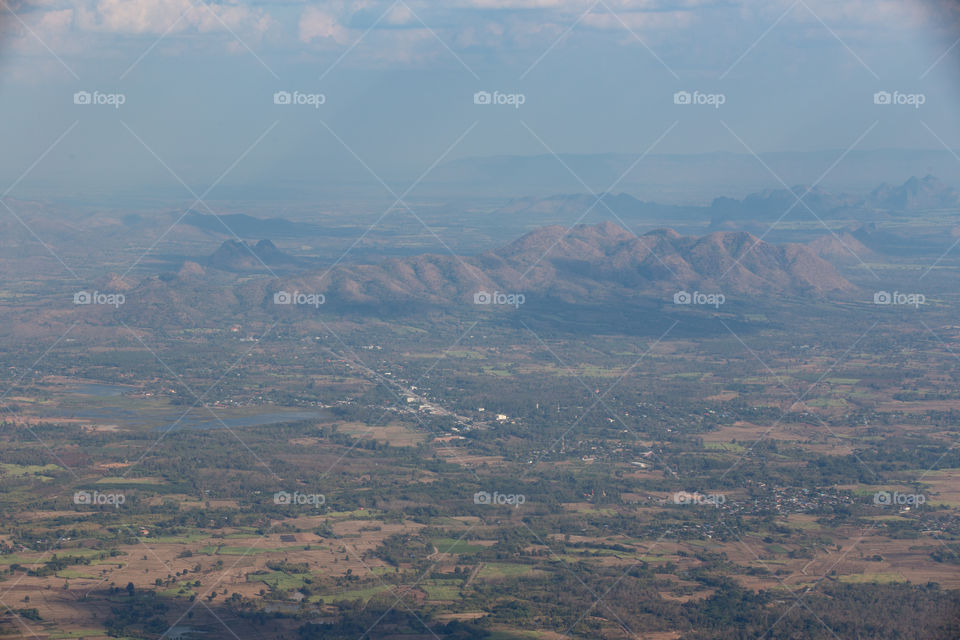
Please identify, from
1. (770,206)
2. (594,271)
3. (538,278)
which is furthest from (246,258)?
(770,206)

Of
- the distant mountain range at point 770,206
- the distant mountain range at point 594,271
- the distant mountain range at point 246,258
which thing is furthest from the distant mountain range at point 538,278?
the distant mountain range at point 770,206

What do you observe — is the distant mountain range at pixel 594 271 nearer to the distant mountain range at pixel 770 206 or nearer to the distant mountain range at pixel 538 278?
the distant mountain range at pixel 538 278

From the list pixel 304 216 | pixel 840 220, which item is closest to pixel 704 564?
pixel 840 220

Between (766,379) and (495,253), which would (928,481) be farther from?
(495,253)

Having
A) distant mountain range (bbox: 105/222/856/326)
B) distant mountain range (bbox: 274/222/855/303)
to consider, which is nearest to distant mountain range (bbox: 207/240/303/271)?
distant mountain range (bbox: 105/222/856/326)

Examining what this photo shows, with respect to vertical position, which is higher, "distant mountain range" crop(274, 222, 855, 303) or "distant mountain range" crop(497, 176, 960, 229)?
"distant mountain range" crop(497, 176, 960, 229)

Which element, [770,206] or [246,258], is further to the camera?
[770,206]

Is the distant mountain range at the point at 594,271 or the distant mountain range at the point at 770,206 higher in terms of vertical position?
the distant mountain range at the point at 770,206

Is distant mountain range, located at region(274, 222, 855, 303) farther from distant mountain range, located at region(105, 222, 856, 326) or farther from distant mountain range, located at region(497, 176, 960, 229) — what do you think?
distant mountain range, located at region(497, 176, 960, 229)

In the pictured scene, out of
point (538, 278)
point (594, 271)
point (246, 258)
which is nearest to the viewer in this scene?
point (538, 278)

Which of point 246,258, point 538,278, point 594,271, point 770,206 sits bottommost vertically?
point 538,278

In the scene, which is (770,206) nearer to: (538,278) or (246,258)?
(538,278)
